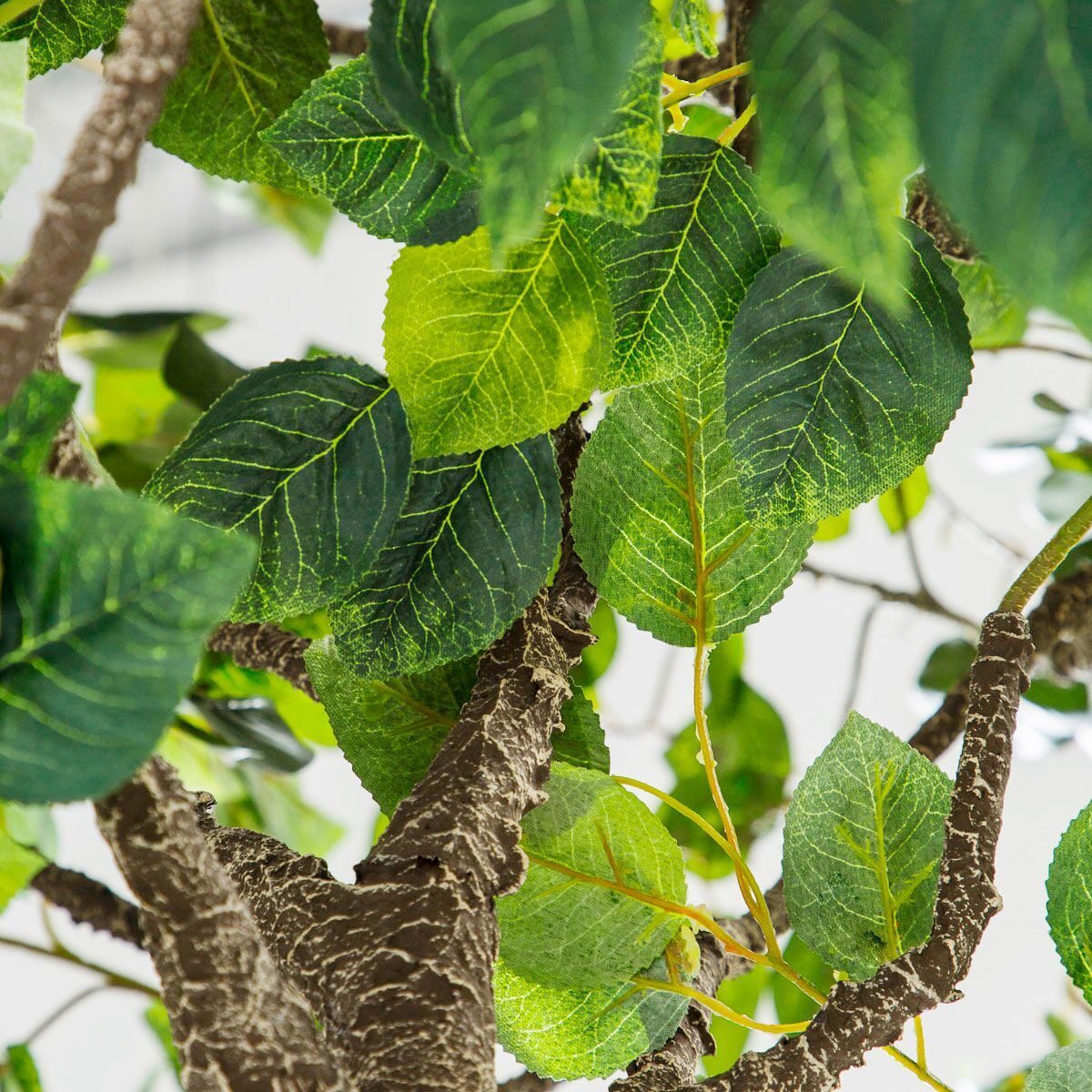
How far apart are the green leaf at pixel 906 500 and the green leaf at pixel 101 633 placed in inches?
22.1

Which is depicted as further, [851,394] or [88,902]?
[88,902]

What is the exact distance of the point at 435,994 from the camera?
206 millimetres

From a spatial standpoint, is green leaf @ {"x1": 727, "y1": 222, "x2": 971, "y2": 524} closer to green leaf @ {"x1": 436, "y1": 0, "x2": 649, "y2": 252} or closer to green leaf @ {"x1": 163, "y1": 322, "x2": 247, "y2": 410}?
green leaf @ {"x1": 436, "y1": 0, "x2": 649, "y2": 252}

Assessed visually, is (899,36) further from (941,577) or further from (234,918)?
(941,577)

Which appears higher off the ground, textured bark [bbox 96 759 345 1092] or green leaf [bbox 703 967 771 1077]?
green leaf [bbox 703 967 771 1077]

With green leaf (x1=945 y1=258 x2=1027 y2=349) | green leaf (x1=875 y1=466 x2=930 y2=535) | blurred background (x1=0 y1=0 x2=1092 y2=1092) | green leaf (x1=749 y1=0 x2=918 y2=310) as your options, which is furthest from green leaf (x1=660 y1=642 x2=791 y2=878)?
green leaf (x1=749 y1=0 x2=918 y2=310)

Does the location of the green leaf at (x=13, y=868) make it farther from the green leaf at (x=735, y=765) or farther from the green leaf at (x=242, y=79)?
the green leaf at (x=735, y=765)

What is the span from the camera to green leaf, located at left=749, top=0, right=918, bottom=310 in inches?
5.3

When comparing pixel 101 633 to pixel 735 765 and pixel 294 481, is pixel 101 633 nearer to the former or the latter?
pixel 294 481

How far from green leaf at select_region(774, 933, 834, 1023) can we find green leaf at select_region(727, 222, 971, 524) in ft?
1.03

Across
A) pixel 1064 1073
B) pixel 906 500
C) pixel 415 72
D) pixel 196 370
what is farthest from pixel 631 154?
pixel 906 500

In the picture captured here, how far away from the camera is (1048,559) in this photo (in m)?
0.28

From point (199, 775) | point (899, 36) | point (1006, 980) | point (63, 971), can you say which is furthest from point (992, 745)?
point (63, 971)

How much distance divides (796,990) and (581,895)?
30 cm
